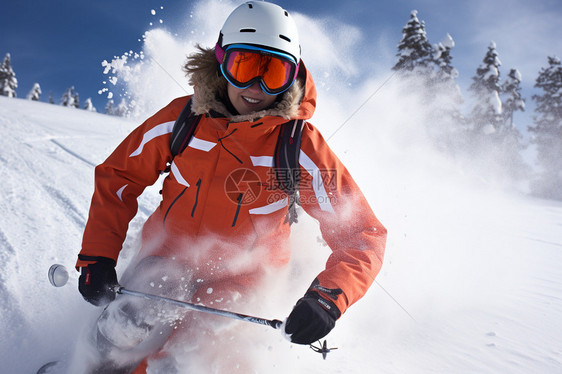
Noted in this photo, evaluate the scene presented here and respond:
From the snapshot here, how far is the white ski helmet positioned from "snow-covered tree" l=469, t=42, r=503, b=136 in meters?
28.6

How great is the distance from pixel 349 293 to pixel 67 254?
2802 millimetres

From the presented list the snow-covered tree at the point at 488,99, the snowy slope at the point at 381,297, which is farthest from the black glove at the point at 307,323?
the snow-covered tree at the point at 488,99

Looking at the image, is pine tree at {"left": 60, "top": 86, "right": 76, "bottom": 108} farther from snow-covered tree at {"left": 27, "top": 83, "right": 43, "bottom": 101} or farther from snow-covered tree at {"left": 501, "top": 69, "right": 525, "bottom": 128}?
snow-covered tree at {"left": 501, "top": 69, "right": 525, "bottom": 128}

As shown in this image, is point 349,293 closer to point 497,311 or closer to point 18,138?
point 497,311

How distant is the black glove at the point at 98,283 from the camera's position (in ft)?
6.61

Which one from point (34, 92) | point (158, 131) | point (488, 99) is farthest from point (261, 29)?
point (34, 92)

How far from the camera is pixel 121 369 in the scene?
6.57 ft

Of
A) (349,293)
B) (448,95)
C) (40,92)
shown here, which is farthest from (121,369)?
(40,92)

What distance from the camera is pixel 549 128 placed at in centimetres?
2698

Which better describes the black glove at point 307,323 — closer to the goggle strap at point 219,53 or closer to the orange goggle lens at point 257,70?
the orange goggle lens at point 257,70

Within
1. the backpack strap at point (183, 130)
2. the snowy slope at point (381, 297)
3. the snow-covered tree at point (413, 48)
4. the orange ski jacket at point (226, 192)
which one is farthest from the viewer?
the snow-covered tree at point (413, 48)

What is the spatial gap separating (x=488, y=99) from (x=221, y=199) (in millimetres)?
30132

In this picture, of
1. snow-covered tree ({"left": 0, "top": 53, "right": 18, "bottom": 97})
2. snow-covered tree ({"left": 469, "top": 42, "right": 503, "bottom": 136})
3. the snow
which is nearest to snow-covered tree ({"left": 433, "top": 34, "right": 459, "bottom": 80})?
snow-covered tree ({"left": 469, "top": 42, "right": 503, "bottom": 136})

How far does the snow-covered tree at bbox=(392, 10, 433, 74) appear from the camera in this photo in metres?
21.5
